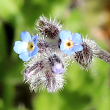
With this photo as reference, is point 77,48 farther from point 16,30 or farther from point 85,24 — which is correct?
point 85,24

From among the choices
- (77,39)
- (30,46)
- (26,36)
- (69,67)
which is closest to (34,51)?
(30,46)

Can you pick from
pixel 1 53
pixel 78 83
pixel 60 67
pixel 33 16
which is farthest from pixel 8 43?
pixel 60 67

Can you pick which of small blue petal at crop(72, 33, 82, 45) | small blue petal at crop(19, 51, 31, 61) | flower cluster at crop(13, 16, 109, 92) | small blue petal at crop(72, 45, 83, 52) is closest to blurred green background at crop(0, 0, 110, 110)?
flower cluster at crop(13, 16, 109, 92)

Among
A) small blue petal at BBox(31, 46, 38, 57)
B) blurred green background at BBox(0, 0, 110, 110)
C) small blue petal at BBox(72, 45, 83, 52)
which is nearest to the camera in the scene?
small blue petal at BBox(31, 46, 38, 57)

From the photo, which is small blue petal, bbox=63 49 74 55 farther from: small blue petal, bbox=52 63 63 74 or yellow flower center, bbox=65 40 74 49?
small blue petal, bbox=52 63 63 74

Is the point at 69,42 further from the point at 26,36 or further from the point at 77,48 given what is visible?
the point at 26,36

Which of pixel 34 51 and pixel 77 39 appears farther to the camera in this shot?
pixel 77 39
